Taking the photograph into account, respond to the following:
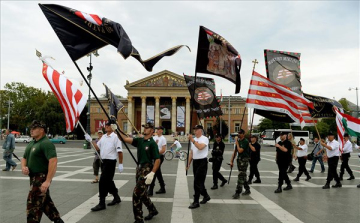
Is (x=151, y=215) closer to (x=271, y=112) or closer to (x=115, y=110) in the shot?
(x=115, y=110)

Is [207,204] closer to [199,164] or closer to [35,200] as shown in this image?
[199,164]

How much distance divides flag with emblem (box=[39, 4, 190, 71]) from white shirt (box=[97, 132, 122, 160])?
1857 millimetres

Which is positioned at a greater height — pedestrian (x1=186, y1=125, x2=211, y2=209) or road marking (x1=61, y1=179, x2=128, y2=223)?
pedestrian (x1=186, y1=125, x2=211, y2=209)

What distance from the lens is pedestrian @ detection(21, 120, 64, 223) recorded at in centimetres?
426

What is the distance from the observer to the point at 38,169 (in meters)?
4.36

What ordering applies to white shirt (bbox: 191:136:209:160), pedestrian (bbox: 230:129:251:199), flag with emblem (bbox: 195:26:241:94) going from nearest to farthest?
white shirt (bbox: 191:136:209:160) < flag with emblem (bbox: 195:26:241:94) < pedestrian (bbox: 230:129:251:199)

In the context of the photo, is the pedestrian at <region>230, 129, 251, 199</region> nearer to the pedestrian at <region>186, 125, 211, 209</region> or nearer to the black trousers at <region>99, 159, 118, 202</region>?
the pedestrian at <region>186, 125, 211, 209</region>

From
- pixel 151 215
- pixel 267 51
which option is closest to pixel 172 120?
pixel 267 51

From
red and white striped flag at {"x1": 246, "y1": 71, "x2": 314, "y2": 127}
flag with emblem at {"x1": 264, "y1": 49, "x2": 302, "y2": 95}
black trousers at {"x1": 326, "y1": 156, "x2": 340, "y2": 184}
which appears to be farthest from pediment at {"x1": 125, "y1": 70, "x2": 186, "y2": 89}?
red and white striped flag at {"x1": 246, "y1": 71, "x2": 314, "y2": 127}

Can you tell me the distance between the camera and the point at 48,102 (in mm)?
66188

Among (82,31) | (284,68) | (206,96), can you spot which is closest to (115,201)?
(82,31)

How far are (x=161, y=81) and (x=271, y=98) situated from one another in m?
66.8

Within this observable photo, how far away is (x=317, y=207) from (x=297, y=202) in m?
0.57

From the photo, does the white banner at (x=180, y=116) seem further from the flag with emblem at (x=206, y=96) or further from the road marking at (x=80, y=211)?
the road marking at (x=80, y=211)
